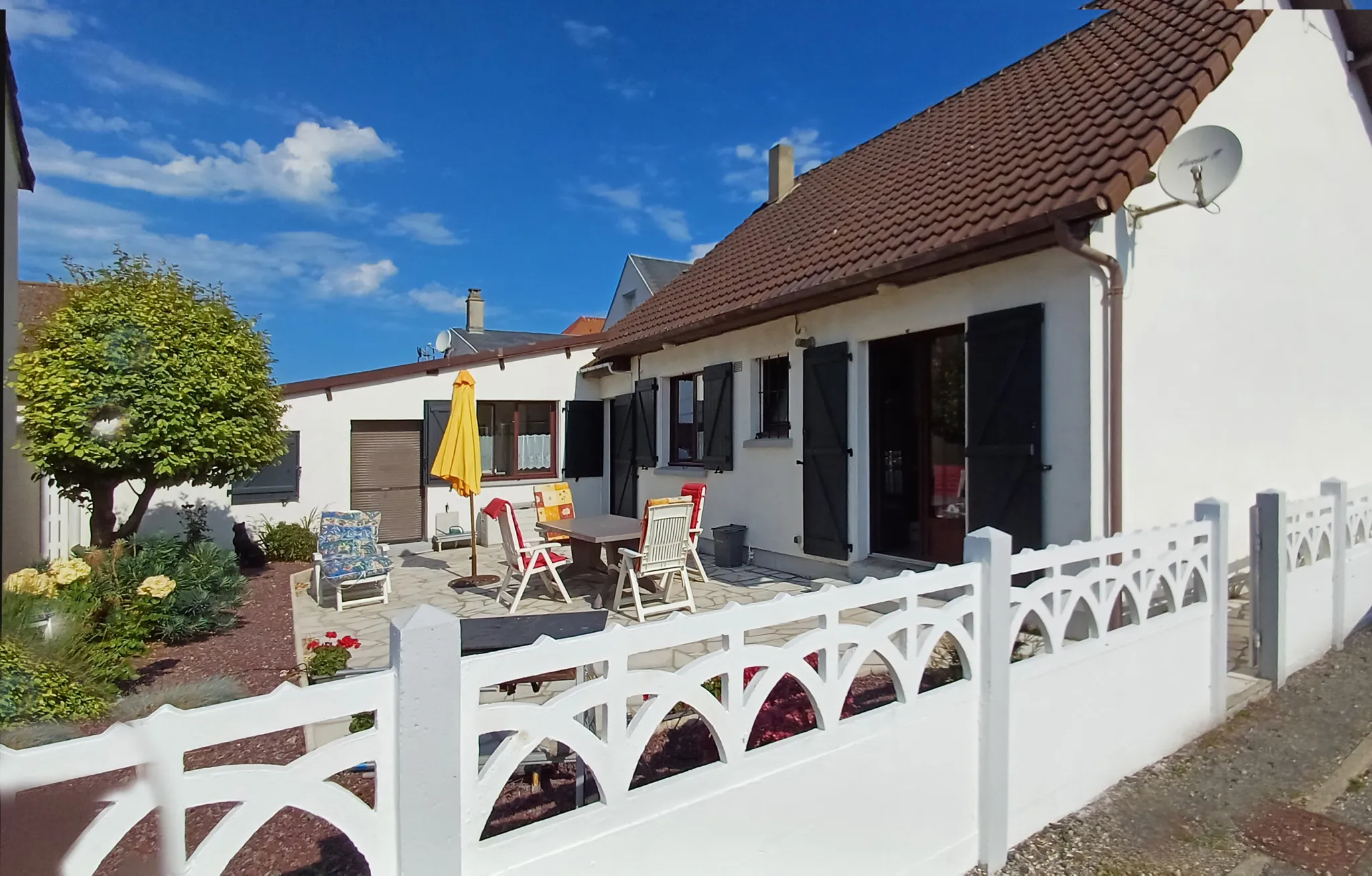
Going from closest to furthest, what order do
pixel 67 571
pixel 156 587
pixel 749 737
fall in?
pixel 749 737 → pixel 67 571 → pixel 156 587

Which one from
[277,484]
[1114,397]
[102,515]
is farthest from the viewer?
[277,484]

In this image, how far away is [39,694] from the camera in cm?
335

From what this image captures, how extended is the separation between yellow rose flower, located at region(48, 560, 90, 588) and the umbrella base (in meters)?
3.17

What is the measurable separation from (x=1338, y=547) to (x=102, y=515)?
10866 mm

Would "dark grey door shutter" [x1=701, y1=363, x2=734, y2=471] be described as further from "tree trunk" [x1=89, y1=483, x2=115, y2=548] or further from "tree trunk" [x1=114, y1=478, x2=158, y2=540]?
"tree trunk" [x1=89, y1=483, x2=115, y2=548]

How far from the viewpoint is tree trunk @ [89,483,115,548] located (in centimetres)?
670

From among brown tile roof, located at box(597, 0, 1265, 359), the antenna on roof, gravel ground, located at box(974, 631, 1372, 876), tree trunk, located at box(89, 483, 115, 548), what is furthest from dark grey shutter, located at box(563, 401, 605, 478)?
gravel ground, located at box(974, 631, 1372, 876)

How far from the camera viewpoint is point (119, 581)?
18.4ft

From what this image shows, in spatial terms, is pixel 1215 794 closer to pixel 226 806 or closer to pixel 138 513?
pixel 226 806

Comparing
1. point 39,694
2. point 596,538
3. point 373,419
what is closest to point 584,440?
point 373,419

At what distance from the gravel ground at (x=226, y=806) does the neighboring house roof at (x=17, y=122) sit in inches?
41.6

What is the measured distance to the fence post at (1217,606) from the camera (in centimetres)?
416

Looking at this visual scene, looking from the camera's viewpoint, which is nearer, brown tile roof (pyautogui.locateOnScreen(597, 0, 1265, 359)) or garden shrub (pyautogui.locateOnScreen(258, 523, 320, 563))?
brown tile roof (pyautogui.locateOnScreen(597, 0, 1265, 359))

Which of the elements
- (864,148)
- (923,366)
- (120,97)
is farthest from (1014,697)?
(864,148)
